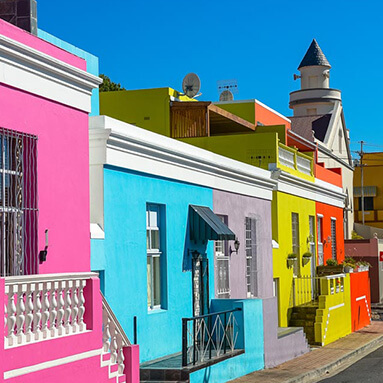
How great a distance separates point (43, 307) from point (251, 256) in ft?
37.4

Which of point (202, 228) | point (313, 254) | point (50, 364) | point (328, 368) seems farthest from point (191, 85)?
point (50, 364)

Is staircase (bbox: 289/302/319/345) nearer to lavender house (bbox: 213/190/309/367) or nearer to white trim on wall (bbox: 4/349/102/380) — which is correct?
lavender house (bbox: 213/190/309/367)

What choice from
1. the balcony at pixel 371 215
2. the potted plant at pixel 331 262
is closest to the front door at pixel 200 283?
the potted plant at pixel 331 262

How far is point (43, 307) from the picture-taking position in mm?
9148

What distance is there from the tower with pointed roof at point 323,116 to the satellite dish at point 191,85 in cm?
1844

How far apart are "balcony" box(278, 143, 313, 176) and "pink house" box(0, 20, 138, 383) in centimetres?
1252

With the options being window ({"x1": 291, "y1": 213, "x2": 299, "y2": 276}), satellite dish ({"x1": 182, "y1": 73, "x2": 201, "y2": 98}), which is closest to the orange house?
window ({"x1": 291, "y1": 213, "x2": 299, "y2": 276})

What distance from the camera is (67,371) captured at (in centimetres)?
950

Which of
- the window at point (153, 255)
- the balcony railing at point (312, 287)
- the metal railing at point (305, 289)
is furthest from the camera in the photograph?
the metal railing at point (305, 289)

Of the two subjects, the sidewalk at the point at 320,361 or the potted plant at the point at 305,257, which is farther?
the potted plant at the point at 305,257

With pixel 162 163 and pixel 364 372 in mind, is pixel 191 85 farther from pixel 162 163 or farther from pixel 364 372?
pixel 364 372

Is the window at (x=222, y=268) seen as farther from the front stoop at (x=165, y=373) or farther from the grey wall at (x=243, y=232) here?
the front stoop at (x=165, y=373)

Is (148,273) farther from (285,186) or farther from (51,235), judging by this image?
(285,186)

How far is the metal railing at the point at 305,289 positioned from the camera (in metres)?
24.2
